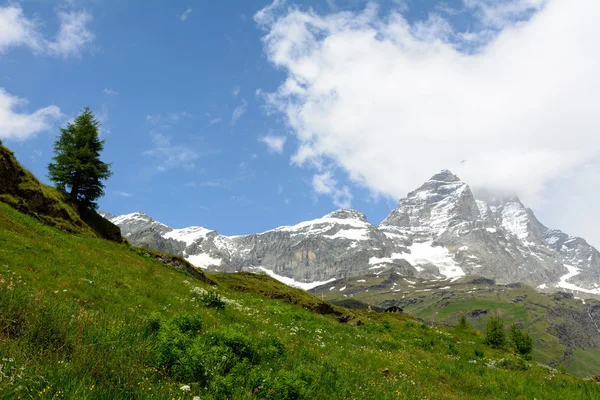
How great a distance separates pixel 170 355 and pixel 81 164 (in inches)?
1694

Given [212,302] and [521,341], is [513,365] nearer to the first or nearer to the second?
[212,302]

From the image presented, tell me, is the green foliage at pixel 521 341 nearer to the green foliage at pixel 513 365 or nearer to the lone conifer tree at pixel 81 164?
the green foliage at pixel 513 365

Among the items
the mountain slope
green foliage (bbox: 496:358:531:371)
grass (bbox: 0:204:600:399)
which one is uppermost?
the mountain slope

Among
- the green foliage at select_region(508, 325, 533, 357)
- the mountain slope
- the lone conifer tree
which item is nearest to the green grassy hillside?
the mountain slope

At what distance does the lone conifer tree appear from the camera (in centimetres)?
4412

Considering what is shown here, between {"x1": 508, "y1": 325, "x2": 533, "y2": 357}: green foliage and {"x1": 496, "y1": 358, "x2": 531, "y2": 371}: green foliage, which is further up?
{"x1": 508, "y1": 325, "x2": 533, "y2": 357}: green foliage

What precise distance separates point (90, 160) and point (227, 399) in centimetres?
4607

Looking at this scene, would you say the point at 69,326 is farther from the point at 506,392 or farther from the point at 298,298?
the point at 298,298

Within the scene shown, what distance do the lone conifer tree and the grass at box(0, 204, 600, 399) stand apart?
24116 millimetres

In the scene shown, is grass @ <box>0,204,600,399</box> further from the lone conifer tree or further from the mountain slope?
the lone conifer tree

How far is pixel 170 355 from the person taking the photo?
26.3 ft

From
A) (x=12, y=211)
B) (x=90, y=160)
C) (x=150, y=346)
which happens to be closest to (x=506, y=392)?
(x=150, y=346)

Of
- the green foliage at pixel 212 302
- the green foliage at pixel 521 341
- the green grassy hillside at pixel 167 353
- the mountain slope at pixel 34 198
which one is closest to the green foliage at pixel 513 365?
the green grassy hillside at pixel 167 353

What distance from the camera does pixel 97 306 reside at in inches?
577
